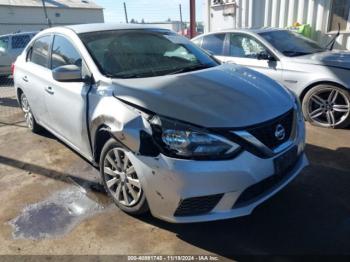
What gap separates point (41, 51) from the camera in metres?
4.73

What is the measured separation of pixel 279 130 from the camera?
2.78m

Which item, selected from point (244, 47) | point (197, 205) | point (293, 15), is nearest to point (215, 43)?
point (244, 47)

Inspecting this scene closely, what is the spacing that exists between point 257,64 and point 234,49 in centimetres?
62

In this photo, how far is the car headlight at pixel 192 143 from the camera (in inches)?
98.3

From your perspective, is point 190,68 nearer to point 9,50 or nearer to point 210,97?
point 210,97

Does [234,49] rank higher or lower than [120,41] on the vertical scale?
lower

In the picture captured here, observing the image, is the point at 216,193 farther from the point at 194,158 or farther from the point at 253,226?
the point at 253,226

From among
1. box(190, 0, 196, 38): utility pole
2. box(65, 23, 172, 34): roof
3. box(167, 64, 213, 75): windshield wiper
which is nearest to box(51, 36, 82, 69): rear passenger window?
box(65, 23, 172, 34): roof

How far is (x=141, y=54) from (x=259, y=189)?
1910mm

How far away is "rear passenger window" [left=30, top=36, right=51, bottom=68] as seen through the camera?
14.8 feet

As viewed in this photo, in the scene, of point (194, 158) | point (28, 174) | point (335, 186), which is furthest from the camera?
point (28, 174)

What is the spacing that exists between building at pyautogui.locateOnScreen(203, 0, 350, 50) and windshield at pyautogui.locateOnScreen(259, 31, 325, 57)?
2838mm

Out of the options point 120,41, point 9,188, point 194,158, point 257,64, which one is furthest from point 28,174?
point 257,64

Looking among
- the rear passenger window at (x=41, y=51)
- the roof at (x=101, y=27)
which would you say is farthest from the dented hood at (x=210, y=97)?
the rear passenger window at (x=41, y=51)
